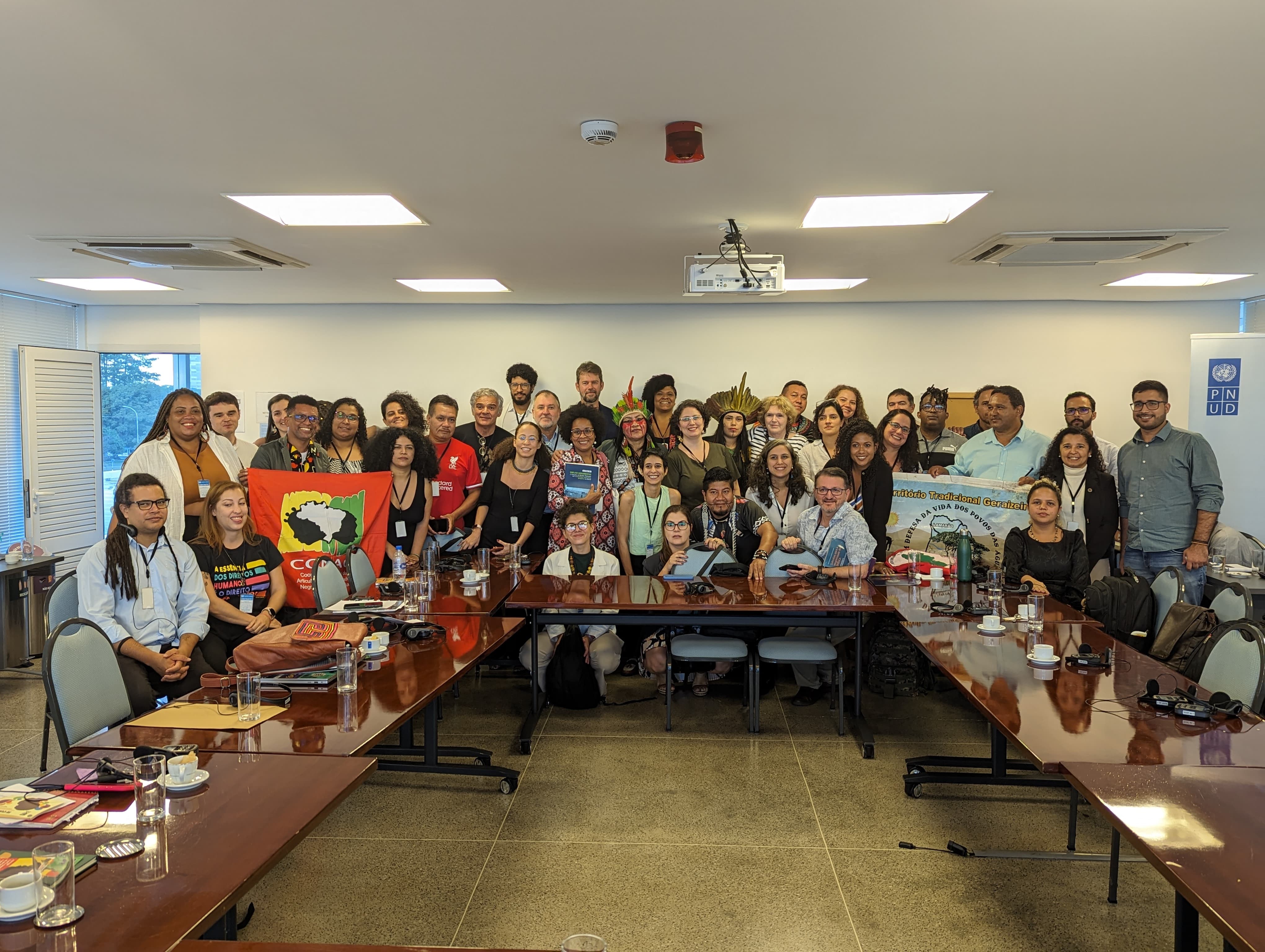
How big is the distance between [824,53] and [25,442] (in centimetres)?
921

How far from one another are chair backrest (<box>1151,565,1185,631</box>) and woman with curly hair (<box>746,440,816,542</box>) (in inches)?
82.2

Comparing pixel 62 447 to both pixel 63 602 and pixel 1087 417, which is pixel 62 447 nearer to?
pixel 63 602

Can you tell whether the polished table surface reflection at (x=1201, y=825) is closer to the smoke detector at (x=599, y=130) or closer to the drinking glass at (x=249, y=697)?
the drinking glass at (x=249, y=697)

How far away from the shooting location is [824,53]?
2.88 metres

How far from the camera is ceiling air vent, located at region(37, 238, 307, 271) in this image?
5.88 metres

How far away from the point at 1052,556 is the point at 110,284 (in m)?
8.30

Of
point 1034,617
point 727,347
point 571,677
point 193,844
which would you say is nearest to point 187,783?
point 193,844

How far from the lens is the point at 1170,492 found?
243 inches

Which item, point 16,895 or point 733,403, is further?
point 733,403

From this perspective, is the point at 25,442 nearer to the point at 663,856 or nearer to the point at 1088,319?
the point at 663,856

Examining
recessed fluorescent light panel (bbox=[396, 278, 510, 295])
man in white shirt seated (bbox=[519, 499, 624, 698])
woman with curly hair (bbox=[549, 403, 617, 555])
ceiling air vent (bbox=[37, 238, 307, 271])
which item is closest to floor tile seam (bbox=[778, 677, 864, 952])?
man in white shirt seated (bbox=[519, 499, 624, 698])

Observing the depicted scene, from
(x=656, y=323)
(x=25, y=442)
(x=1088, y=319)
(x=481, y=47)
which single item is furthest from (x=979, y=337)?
(x=25, y=442)

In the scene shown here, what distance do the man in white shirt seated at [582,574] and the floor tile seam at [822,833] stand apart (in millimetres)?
1169

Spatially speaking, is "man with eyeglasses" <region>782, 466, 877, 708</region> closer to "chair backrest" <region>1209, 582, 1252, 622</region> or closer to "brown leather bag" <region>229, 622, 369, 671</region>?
"chair backrest" <region>1209, 582, 1252, 622</region>
